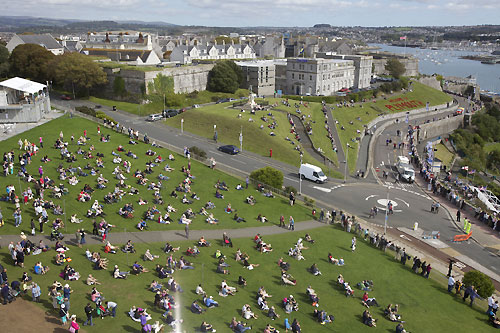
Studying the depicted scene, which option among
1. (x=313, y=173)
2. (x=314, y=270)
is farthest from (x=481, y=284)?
(x=313, y=173)

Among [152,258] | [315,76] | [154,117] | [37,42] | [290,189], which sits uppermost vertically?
[37,42]

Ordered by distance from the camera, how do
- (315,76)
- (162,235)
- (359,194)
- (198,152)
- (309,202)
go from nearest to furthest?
1. (162,235)
2. (309,202)
3. (359,194)
4. (198,152)
5. (315,76)

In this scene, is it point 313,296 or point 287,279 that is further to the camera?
point 287,279

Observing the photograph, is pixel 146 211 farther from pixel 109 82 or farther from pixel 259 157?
pixel 109 82

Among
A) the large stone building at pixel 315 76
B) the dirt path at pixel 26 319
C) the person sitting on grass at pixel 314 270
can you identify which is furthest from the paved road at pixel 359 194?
the large stone building at pixel 315 76

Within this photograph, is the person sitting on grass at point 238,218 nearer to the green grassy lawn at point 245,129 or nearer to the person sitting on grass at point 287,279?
the person sitting on grass at point 287,279

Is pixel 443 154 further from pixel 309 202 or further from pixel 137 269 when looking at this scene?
pixel 137 269

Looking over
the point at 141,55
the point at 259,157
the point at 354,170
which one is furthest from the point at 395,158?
the point at 141,55
